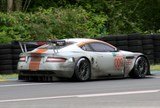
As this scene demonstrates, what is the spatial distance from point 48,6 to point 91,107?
20.4 meters

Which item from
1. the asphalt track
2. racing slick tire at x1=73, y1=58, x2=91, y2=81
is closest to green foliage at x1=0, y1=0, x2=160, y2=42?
racing slick tire at x1=73, y1=58, x2=91, y2=81

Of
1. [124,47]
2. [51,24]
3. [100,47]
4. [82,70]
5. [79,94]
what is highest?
[51,24]

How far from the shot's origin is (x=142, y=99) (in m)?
12.0

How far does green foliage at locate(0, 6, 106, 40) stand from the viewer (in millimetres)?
25203

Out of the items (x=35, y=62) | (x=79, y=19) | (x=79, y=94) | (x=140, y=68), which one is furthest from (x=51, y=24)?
(x=79, y=94)

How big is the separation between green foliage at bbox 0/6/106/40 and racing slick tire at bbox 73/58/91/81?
25.7ft

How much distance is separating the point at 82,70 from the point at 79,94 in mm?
3783

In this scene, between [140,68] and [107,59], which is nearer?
[107,59]

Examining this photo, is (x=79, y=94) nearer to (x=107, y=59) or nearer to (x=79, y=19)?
(x=107, y=59)

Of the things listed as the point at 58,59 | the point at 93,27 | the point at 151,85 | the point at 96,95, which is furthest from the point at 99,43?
the point at 93,27

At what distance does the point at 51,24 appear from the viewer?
26.6 m

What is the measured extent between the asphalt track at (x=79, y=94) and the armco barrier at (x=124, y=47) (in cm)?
302

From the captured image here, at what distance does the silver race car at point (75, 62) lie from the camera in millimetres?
16547

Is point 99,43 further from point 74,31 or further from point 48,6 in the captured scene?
point 48,6
